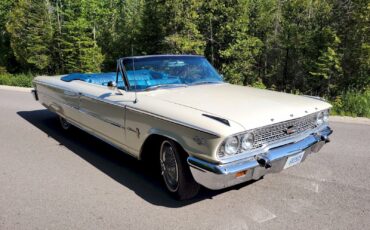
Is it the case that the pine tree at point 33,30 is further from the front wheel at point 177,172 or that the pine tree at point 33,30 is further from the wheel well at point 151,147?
the front wheel at point 177,172

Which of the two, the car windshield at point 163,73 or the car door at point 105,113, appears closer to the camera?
the car door at point 105,113

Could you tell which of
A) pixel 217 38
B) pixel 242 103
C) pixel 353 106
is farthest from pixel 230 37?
pixel 242 103

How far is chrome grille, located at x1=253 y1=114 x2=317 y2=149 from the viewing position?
3381 millimetres

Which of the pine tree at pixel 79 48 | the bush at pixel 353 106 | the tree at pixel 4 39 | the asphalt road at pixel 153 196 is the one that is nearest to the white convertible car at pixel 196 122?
the asphalt road at pixel 153 196

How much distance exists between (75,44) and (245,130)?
23.2 meters

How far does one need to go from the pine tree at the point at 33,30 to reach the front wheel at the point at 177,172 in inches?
938

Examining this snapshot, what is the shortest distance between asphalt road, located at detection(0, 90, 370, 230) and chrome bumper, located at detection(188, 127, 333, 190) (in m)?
0.43

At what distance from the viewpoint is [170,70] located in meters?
4.74

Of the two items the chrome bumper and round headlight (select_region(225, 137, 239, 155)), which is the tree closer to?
the chrome bumper

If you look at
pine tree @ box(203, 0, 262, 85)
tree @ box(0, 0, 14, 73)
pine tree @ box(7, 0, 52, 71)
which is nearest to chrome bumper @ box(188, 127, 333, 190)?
pine tree @ box(203, 0, 262, 85)

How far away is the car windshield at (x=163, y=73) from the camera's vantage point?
4523mm

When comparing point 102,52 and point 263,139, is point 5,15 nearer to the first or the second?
point 102,52

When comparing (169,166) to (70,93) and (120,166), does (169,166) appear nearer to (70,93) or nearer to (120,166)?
(120,166)

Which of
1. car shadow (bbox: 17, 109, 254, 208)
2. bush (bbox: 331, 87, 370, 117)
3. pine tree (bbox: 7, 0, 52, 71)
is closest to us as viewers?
car shadow (bbox: 17, 109, 254, 208)
